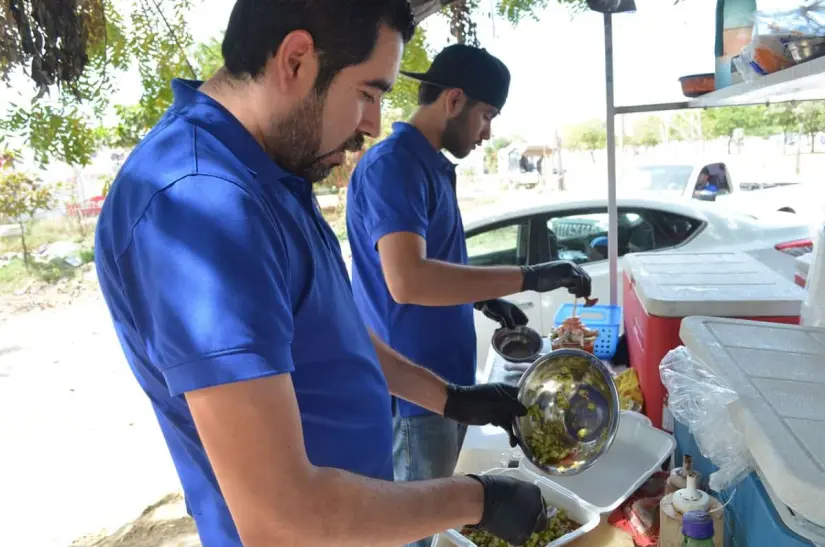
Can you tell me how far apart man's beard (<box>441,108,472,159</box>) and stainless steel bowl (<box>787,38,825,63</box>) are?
1074 millimetres

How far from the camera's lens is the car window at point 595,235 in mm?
4383

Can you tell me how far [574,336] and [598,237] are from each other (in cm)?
222

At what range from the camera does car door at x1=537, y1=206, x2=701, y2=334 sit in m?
4.31

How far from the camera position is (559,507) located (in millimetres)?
1568

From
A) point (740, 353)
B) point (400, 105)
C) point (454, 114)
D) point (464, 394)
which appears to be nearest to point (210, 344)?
point (464, 394)

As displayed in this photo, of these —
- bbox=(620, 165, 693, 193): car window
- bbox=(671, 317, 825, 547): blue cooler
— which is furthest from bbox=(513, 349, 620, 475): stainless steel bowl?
bbox=(620, 165, 693, 193): car window

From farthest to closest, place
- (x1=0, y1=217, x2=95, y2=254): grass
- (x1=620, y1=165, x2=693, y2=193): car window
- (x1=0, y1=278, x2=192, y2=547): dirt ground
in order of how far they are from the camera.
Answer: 1. (x1=0, y1=217, x2=95, y2=254): grass
2. (x1=620, y1=165, x2=693, y2=193): car window
3. (x1=0, y1=278, x2=192, y2=547): dirt ground

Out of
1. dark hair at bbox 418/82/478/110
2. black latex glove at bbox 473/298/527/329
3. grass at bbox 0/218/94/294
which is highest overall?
dark hair at bbox 418/82/478/110

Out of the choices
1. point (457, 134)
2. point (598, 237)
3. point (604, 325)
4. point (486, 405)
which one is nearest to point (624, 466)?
point (486, 405)

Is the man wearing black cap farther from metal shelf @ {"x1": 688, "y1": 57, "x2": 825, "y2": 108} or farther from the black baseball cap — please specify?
metal shelf @ {"x1": 688, "y1": 57, "x2": 825, "y2": 108}

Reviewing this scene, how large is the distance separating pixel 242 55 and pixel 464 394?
1.03 meters

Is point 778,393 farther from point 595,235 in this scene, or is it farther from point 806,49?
point 595,235

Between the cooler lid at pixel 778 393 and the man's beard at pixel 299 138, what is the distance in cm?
86

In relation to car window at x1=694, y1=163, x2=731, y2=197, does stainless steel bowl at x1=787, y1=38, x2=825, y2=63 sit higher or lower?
higher
